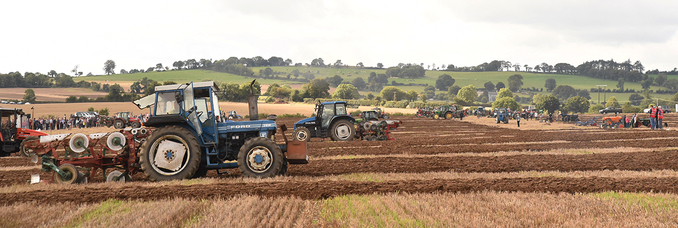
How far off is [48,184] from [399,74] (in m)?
192

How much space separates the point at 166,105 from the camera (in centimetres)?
897

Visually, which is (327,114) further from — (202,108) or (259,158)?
(259,158)

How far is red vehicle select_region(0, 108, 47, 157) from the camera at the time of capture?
16.9m

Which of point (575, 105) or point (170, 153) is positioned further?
point (575, 105)

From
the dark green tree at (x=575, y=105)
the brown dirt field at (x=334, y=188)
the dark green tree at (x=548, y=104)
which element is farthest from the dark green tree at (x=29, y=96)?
the dark green tree at (x=575, y=105)

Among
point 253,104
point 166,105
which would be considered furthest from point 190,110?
point 253,104

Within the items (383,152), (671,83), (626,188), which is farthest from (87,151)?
(671,83)

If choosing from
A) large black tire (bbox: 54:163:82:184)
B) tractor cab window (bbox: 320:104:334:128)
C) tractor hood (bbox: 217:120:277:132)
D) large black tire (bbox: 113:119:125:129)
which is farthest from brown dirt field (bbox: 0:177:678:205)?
large black tire (bbox: 113:119:125:129)

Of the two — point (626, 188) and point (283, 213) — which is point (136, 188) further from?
point (626, 188)

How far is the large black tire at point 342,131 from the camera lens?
19453mm

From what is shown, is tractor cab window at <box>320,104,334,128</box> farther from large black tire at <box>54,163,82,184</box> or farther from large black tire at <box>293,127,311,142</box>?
large black tire at <box>54,163,82,184</box>

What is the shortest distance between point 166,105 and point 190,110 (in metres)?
0.48

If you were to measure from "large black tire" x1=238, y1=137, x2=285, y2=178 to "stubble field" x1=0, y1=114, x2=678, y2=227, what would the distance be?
9.5 inches

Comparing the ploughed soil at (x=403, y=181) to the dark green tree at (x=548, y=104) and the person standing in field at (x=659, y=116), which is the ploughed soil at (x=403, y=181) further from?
the dark green tree at (x=548, y=104)
